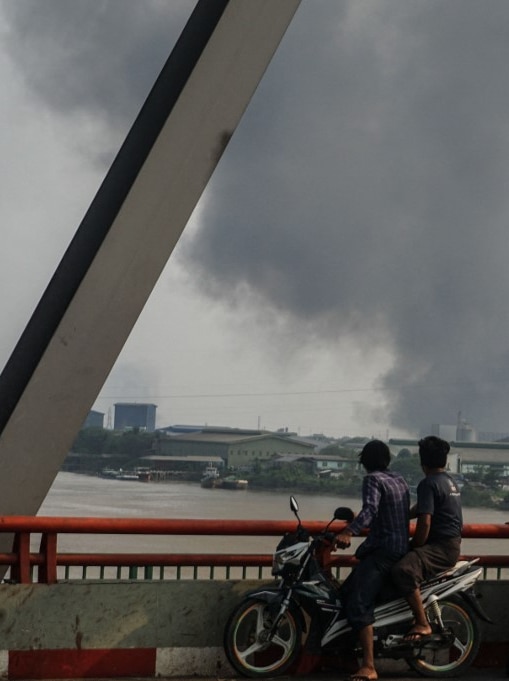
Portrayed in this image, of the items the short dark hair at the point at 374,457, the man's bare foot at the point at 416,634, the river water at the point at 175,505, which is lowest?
the river water at the point at 175,505

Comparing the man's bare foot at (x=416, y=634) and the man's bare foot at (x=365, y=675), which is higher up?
the man's bare foot at (x=416, y=634)

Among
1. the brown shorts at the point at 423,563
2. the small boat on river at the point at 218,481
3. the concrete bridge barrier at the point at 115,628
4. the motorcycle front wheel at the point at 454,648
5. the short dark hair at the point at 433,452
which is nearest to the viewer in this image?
the concrete bridge barrier at the point at 115,628

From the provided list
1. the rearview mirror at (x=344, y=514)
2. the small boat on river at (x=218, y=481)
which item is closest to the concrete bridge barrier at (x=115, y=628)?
the rearview mirror at (x=344, y=514)

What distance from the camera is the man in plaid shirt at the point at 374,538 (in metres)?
6.79

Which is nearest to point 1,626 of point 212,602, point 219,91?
point 212,602

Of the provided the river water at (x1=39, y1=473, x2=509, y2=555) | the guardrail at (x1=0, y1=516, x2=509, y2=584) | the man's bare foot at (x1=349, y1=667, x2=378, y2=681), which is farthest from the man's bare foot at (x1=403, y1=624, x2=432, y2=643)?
the river water at (x1=39, y1=473, x2=509, y2=555)

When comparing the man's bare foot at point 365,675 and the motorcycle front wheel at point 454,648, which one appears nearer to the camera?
the man's bare foot at point 365,675

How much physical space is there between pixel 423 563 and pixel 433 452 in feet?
2.25

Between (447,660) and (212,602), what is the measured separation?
60.8 inches

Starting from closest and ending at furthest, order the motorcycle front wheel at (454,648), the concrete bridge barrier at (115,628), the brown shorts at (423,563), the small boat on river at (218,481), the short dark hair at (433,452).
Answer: the concrete bridge barrier at (115,628)
the brown shorts at (423,563)
the short dark hair at (433,452)
the motorcycle front wheel at (454,648)
the small boat on river at (218,481)

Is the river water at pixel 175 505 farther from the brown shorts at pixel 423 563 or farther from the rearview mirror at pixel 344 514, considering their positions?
the rearview mirror at pixel 344 514

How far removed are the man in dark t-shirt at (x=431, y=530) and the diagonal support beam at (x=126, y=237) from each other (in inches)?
83.0

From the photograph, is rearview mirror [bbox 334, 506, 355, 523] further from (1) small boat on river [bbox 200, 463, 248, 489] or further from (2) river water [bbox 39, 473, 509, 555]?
(1) small boat on river [bbox 200, 463, 248, 489]

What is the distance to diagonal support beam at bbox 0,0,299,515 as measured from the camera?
7.04 m
